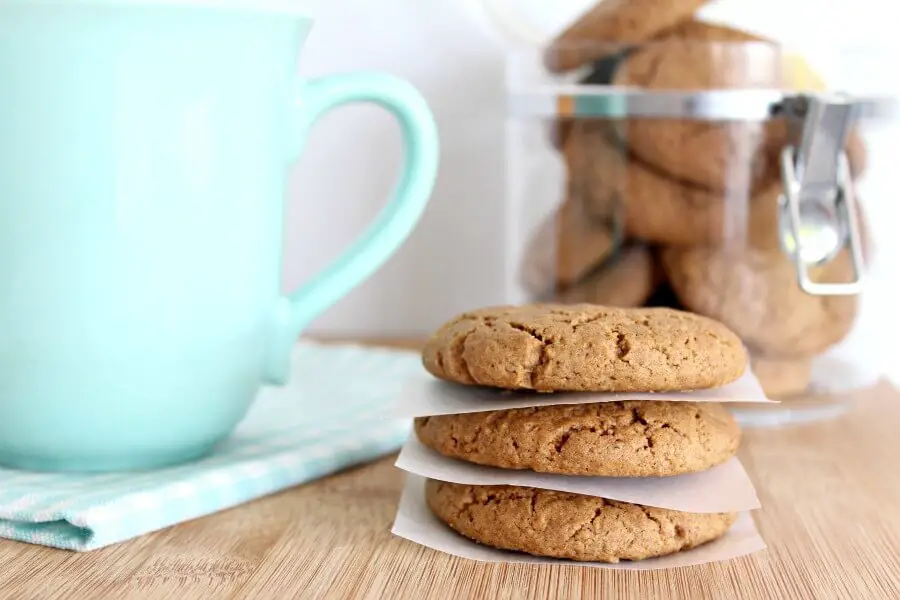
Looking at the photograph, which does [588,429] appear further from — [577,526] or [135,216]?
[135,216]

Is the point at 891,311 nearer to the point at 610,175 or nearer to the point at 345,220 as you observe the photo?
the point at 610,175

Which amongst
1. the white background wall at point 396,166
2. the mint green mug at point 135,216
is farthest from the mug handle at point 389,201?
the white background wall at point 396,166

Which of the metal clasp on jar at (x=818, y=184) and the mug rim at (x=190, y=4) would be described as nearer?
the mug rim at (x=190, y=4)

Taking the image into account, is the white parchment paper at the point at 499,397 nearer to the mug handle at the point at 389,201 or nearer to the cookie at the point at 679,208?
the mug handle at the point at 389,201

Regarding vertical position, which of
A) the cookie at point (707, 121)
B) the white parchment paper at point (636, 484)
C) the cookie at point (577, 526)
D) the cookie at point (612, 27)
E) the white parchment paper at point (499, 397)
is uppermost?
the cookie at point (612, 27)

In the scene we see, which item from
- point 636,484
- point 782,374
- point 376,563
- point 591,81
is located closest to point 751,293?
point 782,374

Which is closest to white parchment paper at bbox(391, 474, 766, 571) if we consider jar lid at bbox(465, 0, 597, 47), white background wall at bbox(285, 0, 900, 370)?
jar lid at bbox(465, 0, 597, 47)

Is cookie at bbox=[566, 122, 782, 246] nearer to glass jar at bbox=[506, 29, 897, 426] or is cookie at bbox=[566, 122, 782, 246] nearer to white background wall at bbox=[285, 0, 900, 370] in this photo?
glass jar at bbox=[506, 29, 897, 426]
